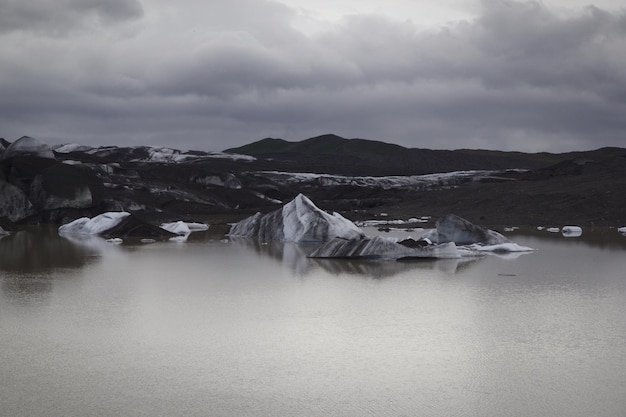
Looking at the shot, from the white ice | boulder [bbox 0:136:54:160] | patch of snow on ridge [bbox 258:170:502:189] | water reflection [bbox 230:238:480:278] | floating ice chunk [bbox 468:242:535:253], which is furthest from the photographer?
patch of snow on ridge [bbox 258:170:502:189]

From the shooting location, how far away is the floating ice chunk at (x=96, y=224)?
20.7 metres

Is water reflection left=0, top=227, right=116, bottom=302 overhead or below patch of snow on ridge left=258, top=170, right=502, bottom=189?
below

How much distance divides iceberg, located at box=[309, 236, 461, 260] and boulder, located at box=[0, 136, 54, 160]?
20.4 metres

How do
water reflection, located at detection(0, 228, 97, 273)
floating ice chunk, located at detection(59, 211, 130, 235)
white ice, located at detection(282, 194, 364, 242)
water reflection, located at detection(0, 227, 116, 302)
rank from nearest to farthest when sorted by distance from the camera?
1. water reflection, located at detection(0, 227, 116, 302)
2. water reflection, located at detection(0, 228, 97, 273)
3. white ice, located at detection(282, 194, 364, 242)
4. floating ice chunk, located at detection(59, 211, 130, 235)

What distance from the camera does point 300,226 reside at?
1783cm

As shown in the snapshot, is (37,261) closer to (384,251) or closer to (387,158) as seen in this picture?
(384,251)

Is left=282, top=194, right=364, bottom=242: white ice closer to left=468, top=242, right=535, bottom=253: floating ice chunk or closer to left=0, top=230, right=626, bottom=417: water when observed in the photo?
left=468, top=242, right=535, bottom=253: floating ice chunk

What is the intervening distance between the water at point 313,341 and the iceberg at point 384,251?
0.99 meters

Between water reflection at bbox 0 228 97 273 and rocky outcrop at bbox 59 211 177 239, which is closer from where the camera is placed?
water reflection at bbox 0 228 97 273

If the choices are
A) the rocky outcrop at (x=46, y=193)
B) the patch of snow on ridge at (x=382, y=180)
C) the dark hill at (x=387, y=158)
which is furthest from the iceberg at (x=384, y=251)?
the dark hill at (x=387, y=158)

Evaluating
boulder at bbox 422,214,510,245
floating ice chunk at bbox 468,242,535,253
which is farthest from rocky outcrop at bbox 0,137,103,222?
floating ice chunk at bbox 468,242,535,253

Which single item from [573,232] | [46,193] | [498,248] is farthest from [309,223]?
[46,193]

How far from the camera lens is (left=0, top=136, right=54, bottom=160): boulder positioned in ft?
97.7

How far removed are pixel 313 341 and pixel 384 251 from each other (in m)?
6.69
